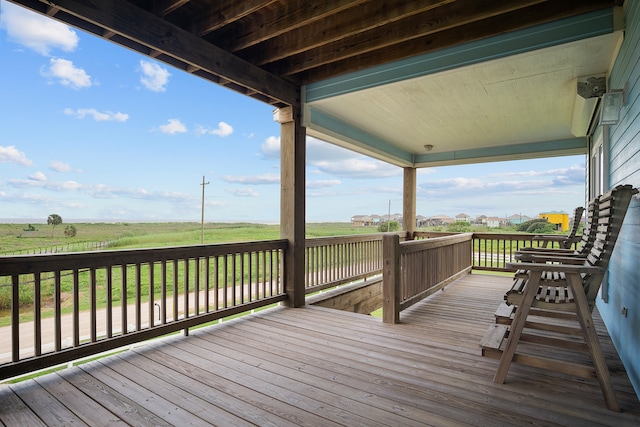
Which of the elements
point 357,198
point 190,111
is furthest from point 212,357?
point 190,111

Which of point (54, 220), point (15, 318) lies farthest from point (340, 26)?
point (54, 220)

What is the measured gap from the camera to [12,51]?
413 inches

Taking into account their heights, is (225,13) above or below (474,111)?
above

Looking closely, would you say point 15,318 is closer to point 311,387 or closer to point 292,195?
point 311,387

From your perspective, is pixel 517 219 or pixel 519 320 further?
pixel 517 219

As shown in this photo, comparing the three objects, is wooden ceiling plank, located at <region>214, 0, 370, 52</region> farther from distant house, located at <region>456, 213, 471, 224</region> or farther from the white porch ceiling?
distant house, located at <region>456, 213, 471, 224</region>

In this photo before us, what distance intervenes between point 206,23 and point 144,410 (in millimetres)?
2992

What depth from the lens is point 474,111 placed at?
4680 mm

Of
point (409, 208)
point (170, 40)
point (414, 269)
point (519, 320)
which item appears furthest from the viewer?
point (409, 208)

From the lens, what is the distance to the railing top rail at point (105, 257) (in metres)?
2.11

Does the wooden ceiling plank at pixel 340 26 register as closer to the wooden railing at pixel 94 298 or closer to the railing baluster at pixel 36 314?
the wooden railing at pixel 94 298

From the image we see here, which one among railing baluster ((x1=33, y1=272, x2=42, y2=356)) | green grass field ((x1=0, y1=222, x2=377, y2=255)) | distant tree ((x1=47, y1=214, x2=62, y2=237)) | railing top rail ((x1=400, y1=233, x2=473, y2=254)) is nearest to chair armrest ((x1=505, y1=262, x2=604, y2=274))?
railing top rail ((x1=400, y1=233, x2=473, y2=254))

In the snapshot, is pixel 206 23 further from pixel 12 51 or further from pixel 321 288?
pixel 12 51

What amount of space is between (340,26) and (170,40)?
4.92ft
